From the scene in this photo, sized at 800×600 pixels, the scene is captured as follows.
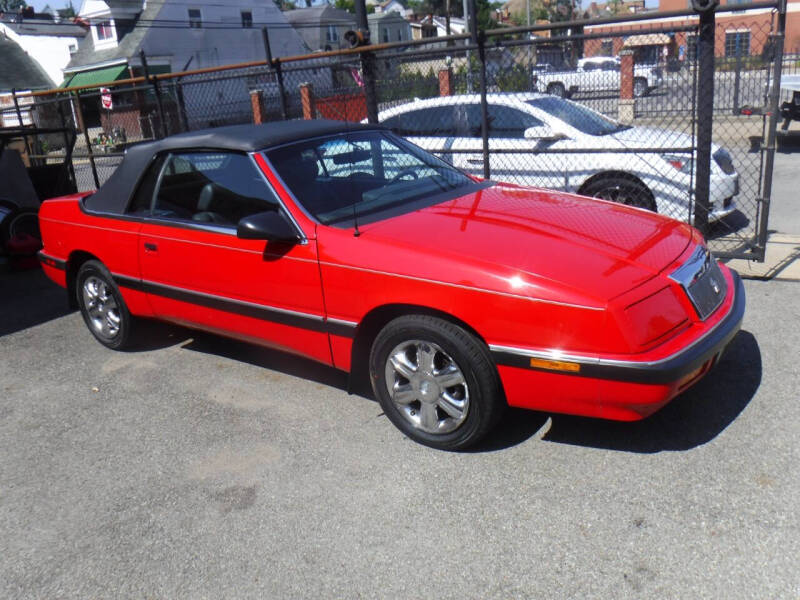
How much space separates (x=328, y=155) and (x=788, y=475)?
308 centimetres

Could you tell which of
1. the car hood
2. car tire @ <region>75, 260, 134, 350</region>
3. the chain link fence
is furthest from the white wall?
the car hood

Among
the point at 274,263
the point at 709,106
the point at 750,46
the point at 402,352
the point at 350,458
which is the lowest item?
the point at 350,458

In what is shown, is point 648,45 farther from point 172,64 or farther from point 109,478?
point 172,64

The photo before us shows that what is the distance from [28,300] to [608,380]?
6.44 meters

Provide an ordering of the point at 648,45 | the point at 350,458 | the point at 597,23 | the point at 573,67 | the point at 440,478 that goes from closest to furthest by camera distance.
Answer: the point at 440,478 → the point at 350,458 → the point at 597,23 → the point at 648,45 → the point at 573,67

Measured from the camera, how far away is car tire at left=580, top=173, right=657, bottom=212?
7.45 m

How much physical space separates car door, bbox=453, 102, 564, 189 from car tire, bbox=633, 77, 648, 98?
1005 millimetres

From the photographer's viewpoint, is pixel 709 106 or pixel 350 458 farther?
pixel 709 106

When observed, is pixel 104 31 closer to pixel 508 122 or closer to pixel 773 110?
pixel 508 122

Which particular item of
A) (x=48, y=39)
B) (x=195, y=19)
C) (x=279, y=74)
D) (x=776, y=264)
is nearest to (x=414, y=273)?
(x=776, y=264)

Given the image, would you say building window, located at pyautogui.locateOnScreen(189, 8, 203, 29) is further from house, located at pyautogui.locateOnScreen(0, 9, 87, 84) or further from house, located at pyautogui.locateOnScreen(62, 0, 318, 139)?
house, located at pyautogui.locateOnScreen(0, 9, 87, 84)

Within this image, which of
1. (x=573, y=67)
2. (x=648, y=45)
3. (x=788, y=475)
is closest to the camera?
(x=788, y=475)

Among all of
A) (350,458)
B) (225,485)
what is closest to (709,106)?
(350,458)

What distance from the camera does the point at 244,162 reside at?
448 centimetres
